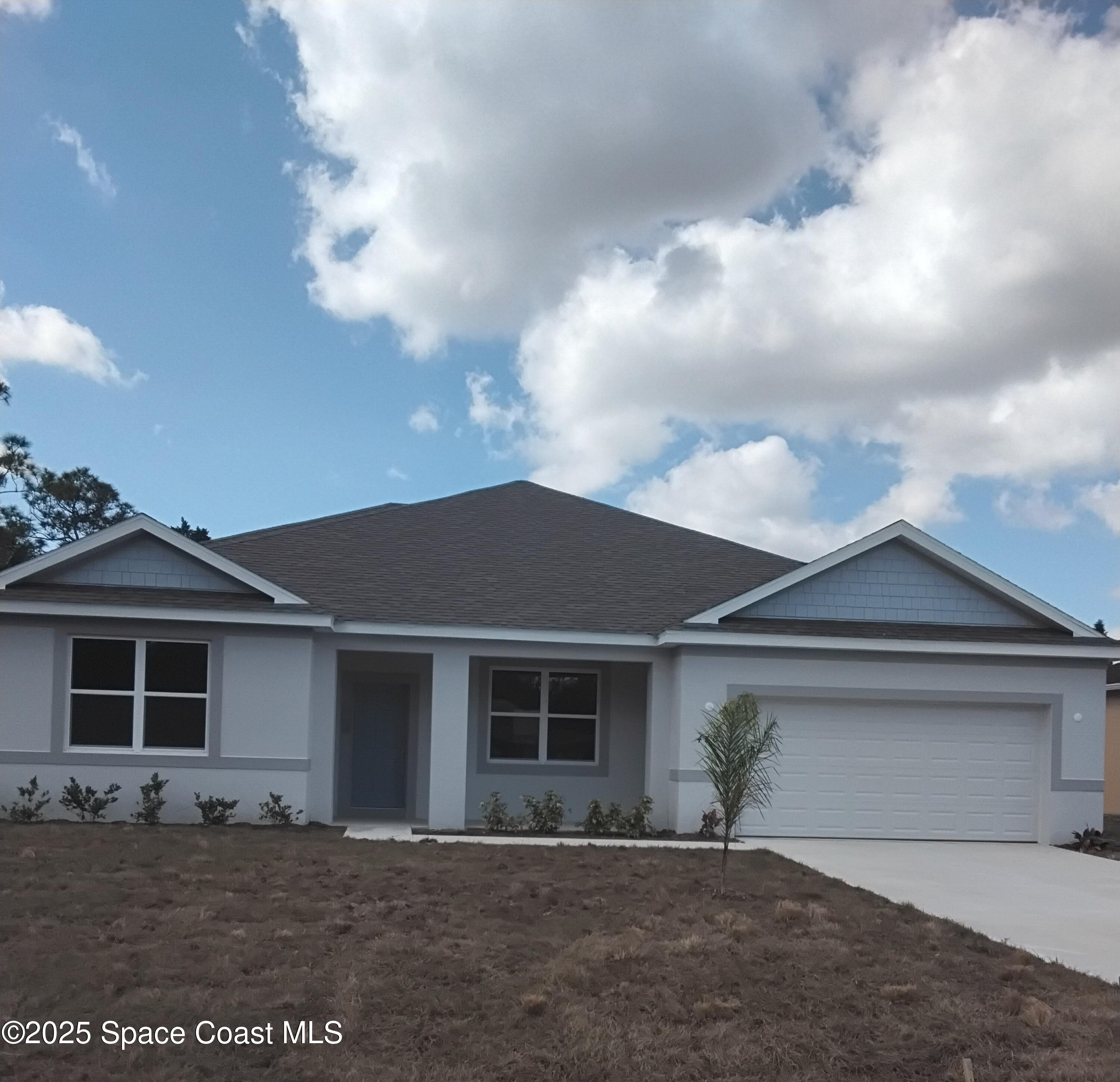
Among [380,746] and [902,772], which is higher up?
[902,772]

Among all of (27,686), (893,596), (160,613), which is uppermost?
(893,596)

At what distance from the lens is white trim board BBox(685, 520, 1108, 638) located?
53.0 feet

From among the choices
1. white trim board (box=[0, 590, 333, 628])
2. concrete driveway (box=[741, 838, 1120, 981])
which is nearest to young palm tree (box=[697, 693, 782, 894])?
concrete driveway (box=[741, 838, 1120, 981])

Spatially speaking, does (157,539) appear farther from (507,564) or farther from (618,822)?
(618,822)

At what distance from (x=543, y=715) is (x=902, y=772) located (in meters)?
5.58

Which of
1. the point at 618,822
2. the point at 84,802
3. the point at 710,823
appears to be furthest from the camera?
the point at 618,822

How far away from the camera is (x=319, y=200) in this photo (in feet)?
60.3

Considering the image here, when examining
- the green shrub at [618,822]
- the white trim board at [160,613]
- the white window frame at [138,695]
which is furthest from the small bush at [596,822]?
the white window frame at [138,695]

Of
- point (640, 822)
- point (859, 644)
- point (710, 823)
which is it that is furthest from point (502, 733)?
point (859, 644)

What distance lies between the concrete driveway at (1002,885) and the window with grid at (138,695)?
8016 mm

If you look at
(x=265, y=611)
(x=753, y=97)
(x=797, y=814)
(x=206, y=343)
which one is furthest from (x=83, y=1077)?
(x=206, y=343)

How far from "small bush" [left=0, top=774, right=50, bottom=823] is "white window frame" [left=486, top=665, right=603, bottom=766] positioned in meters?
6.43

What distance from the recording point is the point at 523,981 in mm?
7199

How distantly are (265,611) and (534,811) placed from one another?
4.77m
